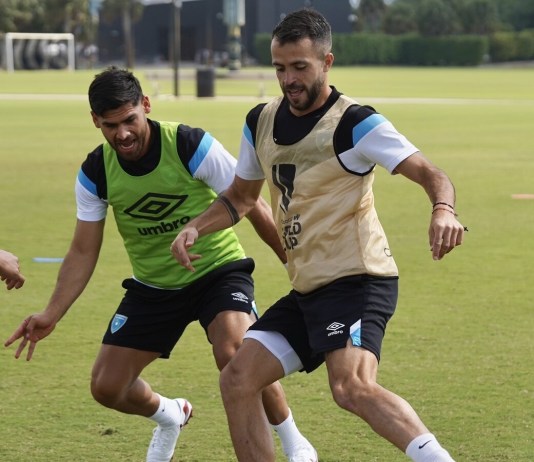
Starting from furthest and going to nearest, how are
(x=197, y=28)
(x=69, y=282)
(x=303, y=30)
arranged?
(x=197, y=28)
(x=69, y=282)
(x=303, y=30)

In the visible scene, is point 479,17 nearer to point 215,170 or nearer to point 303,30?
point 215,170

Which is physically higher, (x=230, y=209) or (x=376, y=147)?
(x=376, y=147)

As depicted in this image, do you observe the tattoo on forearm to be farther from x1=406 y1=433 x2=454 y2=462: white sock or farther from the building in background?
the building in background

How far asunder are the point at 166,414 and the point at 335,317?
1.52 m

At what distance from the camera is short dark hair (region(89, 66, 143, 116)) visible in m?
5.86

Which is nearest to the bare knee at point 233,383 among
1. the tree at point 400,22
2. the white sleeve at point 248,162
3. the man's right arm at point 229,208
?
the man's right arm at point 229,208

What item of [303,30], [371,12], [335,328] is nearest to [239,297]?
[335,328]

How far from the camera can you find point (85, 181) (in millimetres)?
6316

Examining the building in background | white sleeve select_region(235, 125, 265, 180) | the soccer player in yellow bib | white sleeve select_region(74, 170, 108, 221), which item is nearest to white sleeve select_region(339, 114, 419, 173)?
the soccer player in yellow bib

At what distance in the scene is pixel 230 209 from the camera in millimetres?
5828

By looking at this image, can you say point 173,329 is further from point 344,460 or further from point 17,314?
point 17,314

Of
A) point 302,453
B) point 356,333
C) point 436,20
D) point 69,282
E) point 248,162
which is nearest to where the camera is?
point 356,333

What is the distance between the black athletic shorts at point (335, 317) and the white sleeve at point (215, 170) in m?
0.93

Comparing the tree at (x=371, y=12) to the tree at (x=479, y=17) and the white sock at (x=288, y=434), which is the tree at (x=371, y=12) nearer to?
the tree at (x=479, y=17)
